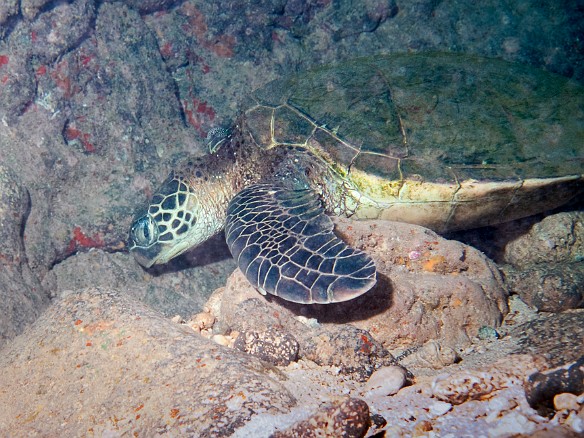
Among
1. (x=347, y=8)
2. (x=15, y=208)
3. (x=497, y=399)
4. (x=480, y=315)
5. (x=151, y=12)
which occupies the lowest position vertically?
(x=480, y=315)

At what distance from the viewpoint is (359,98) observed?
3.43 metres

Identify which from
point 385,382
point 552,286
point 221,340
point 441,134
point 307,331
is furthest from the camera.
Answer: point 441,134

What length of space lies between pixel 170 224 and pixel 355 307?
2.05 meters

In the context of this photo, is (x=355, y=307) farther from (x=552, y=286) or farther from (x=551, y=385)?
(x=552, y=286)

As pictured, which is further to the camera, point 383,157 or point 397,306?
point 383,157

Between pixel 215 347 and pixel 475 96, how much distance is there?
3.17 meters

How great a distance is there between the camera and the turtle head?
3545 mm

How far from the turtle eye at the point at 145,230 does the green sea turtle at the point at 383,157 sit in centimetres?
1

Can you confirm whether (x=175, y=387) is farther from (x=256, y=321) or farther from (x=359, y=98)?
(x=359, y=98)

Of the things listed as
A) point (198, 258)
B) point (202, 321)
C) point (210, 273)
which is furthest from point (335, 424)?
point (198, 258)

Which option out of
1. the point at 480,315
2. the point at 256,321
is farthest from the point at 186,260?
the point at 480,315

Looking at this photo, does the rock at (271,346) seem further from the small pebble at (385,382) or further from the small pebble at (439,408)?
the small pebble at (439,408)

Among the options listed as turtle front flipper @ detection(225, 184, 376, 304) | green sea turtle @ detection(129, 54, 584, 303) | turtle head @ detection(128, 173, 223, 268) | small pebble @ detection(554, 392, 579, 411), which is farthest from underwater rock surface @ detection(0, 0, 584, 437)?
green sea turtle @ detection(129, 54, 584, 303)

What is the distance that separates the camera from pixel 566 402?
1.18 meters
